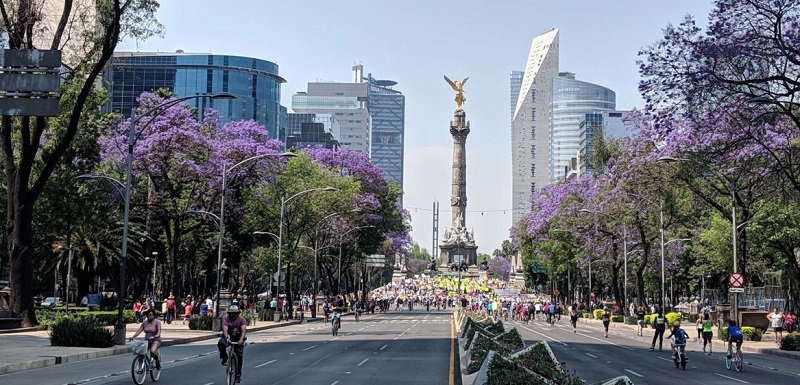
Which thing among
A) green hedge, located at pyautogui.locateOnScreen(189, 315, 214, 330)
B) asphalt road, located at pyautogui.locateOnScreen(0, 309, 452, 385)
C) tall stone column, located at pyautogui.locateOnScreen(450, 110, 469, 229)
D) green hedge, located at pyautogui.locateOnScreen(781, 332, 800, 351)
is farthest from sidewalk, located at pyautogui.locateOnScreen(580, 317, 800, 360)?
tall stone column, located at pyautogui.locateOnScreen(450, 110, 469, 229)

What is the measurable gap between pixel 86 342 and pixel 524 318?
176ft

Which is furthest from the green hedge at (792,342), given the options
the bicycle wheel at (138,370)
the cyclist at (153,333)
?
the bicycle wheel at (138,370)

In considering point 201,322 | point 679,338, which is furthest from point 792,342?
point 201,322

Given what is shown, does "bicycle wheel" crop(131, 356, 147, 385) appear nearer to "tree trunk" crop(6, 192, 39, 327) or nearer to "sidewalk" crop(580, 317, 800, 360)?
"tree trunk" crop(6, 192, 39, 327)

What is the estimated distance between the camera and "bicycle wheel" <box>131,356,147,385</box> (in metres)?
19.7

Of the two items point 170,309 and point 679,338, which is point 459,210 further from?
point 679,338

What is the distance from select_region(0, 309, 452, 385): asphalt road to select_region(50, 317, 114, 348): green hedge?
7.07 feet

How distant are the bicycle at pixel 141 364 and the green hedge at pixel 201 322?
25190 millimetres

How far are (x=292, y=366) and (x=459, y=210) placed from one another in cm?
13307

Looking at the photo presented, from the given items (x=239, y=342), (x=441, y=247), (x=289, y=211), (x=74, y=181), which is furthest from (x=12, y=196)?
(x=441, y=247)

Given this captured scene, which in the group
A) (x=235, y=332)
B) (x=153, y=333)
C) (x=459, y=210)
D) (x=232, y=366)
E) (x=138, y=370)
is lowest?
(x=138, y=370)

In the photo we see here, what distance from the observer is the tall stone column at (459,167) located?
6181 inches

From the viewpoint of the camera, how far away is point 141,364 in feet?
65.4

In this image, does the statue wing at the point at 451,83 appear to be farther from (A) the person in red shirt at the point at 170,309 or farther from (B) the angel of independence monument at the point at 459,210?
(A) the person in red shirt at the point at 170,309
